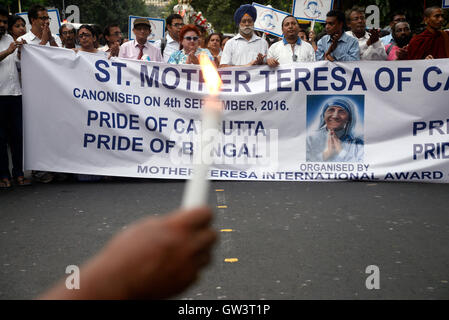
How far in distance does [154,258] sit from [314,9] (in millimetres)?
10625

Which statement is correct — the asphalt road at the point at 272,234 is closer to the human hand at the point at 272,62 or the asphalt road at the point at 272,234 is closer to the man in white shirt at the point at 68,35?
the human hand at the point at 272,62

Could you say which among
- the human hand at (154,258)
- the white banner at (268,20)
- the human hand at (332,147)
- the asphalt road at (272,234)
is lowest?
the asphalt road at (272,234)

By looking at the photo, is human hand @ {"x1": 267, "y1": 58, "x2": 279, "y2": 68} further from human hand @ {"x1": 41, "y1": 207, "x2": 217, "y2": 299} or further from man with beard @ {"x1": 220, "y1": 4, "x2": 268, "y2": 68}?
human hand @ {"x1": 41, "y1": 207, "x2": 217, "y2": 299}

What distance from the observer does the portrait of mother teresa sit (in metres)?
7.76

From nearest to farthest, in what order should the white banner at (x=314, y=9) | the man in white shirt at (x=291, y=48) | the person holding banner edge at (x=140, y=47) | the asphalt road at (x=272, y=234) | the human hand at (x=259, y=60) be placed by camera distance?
the asphalt road at (x=272, y=234), the human hand at (x=259, y=60), the man in white shirt at (x=291, y=48), the person holding banner edge at (x=140, y=47), the white banner at (x=314, y=9)

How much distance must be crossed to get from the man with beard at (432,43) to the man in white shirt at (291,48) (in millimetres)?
1323

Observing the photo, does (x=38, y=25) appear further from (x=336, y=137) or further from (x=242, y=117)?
(x=336, y=137)

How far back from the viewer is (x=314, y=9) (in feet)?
35.7

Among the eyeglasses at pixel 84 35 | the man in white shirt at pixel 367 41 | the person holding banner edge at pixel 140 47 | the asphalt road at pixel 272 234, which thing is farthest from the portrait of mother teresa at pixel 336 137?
the eyeglasses at pixel 84 35

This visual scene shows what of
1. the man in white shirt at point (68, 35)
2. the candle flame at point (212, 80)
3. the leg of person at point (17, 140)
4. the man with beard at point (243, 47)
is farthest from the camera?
the man in white shirt at point (68, 35)

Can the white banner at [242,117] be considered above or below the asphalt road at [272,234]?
above

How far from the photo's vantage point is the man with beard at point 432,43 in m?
7.95

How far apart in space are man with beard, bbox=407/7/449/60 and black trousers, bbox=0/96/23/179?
512cm
